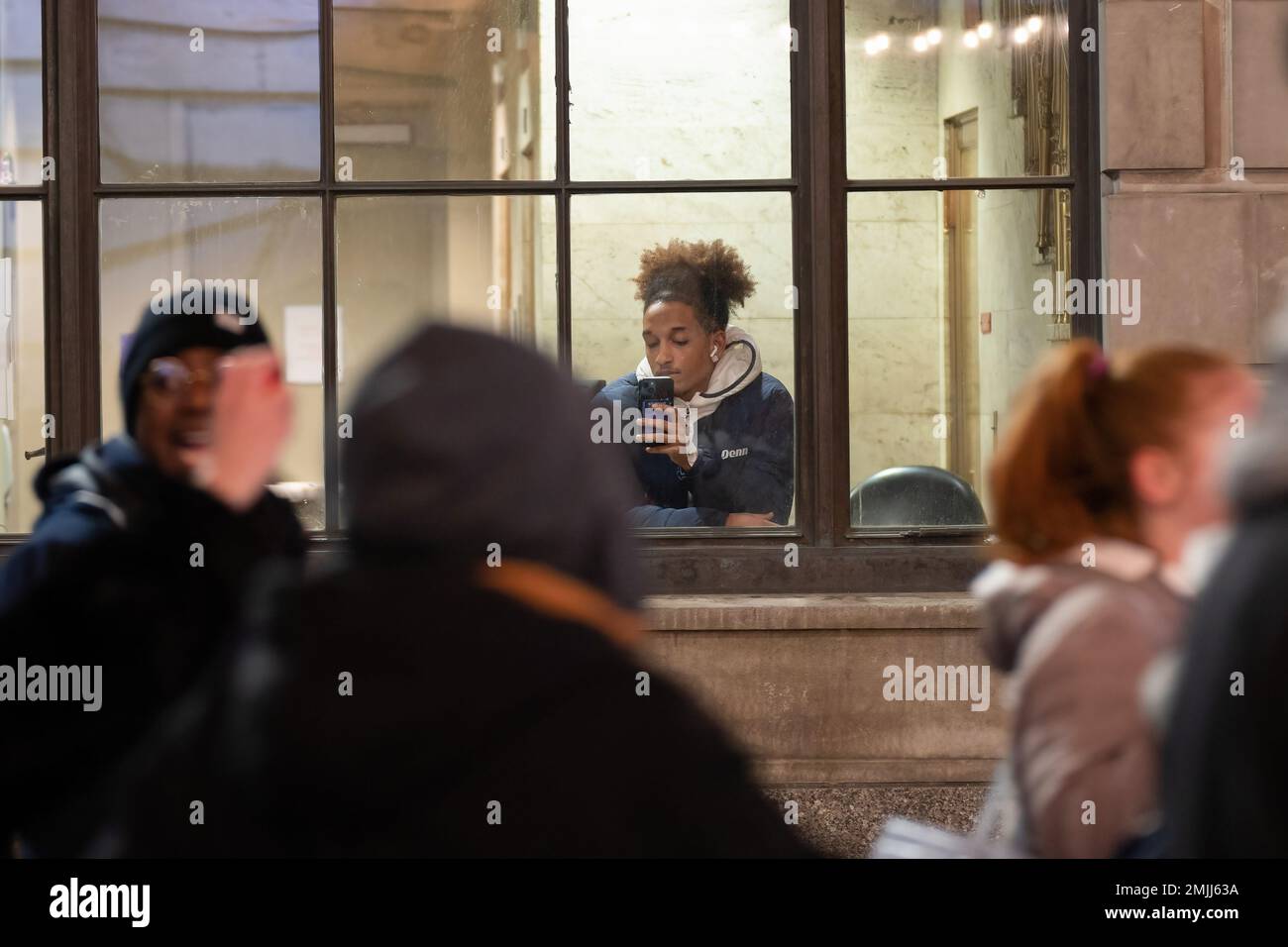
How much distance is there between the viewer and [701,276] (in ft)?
22.1

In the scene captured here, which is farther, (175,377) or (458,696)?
(175,377)

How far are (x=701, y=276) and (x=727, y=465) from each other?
2.68 ft

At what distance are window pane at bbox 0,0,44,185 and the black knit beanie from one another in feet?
13.6

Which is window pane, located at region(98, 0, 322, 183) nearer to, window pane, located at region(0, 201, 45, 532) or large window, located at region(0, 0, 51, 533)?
large window, located at region(0, 0, 51, 533)

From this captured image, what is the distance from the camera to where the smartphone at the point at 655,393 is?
668 centimetres

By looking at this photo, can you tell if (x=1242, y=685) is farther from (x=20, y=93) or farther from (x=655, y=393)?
(x=20, y=93)

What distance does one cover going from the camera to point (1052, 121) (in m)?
6.74

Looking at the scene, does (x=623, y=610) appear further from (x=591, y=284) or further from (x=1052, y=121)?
(x=1052, y=121)

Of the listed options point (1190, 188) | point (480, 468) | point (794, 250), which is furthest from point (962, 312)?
point (480, 468)

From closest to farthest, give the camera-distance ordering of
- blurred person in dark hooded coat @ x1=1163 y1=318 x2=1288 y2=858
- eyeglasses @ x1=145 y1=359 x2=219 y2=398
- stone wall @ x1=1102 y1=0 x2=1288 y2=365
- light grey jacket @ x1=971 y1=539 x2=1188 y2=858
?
1. blurred person in dark hooded coat @ x1=1163 y1=318 x2=1288 y2=858
2. light grey jacket @ x1=971 y1=539 x2=1188 y2=858
3. eyeglasses @ x1=145 y1=359 x2=219 y2=398
4. stone wall @ x1=1102 y1=0 x2=1288 y2=365

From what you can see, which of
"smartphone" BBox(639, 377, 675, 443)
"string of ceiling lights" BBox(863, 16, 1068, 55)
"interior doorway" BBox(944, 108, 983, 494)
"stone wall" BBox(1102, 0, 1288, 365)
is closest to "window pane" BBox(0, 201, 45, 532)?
"smartphone" BBox(639, 377, 675, 443)

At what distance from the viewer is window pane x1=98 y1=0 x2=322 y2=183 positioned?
6.71m
